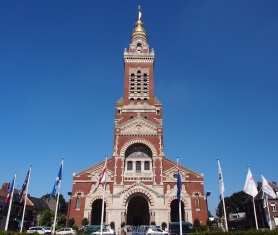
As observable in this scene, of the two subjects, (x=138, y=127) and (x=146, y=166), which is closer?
(x=146, y=166)

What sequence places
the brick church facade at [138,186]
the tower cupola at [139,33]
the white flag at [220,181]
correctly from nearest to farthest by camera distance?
the white flag at [220,181], the brick church facade at [138,186], the tower cupola at [139,33]

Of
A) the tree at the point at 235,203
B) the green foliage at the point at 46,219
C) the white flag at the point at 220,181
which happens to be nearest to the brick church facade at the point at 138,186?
the white flag at the point at 220,181

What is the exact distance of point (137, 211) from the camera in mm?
44875

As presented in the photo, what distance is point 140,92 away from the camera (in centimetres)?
5638

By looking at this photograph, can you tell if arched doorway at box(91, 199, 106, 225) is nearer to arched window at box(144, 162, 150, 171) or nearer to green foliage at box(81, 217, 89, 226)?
green foliage at box(81, 217, 89, 226)

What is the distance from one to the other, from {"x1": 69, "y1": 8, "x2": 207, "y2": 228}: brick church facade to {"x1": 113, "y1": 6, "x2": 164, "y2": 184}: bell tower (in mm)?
164

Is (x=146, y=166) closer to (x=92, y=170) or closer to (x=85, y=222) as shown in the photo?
(x=92, y=170)

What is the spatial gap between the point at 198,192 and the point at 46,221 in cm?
3240

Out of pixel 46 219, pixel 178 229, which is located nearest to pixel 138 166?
pixel 178 229

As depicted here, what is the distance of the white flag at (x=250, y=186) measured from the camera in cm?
2684

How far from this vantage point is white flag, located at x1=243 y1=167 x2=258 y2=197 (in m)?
26.8

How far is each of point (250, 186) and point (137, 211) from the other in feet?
75.1

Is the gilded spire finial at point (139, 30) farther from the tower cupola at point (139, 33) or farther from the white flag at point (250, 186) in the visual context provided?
the white flag at point (250, 186)

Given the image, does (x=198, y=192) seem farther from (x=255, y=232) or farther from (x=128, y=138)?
(x=255, y=232)
